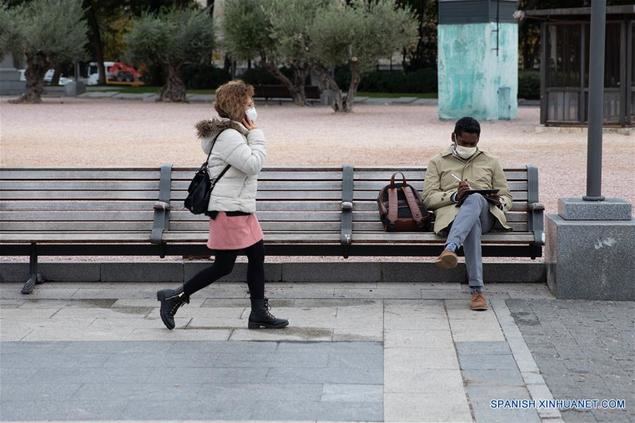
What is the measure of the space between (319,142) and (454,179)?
15.8 metres

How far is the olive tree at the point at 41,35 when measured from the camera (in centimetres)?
4244

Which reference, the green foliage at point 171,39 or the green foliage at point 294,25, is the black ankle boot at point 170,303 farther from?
the green foliage at point 171,39

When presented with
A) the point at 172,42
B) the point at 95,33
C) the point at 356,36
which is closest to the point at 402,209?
Result: the point at 356,36

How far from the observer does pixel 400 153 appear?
2109cm

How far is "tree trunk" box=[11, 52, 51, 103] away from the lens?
1742 inches

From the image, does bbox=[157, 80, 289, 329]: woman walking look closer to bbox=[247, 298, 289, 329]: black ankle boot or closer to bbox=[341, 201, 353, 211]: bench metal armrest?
bbox=[247, 298, 289, 329]: black ankle boot

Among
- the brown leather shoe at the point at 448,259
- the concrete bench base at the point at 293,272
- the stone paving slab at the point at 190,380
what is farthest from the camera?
the concrete bench base at the point at 293,272

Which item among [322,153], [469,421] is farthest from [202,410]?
[322,153]

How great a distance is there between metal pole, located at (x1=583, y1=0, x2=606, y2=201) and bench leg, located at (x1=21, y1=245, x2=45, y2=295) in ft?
12.9

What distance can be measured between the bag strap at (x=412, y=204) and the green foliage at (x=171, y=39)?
37006 mm

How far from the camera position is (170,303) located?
7062 mm

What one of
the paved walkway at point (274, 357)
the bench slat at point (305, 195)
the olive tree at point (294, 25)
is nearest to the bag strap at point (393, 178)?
the bench slat at point (305, 195)

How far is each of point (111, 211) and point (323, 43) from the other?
28.2 meters

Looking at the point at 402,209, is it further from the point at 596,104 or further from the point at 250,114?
the point at 250,114
